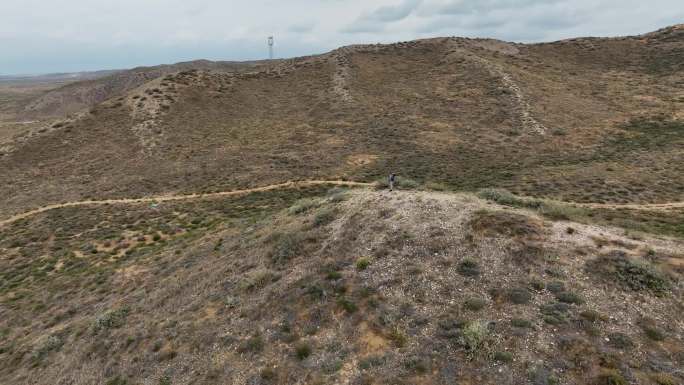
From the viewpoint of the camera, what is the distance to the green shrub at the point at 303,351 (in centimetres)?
1247

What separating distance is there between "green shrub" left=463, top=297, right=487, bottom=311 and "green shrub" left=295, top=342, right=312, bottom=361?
5.59 m

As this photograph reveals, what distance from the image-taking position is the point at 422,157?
4728 centimetres

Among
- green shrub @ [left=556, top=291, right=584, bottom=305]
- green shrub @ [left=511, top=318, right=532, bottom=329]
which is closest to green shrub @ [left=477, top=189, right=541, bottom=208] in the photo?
green shrub @ [left=556, top=291, right=584, bottom=305]

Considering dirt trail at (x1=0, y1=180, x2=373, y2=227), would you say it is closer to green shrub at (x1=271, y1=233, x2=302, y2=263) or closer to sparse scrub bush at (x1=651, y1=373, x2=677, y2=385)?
green shrub at (x1=271, y1=233, x2=302, y2=263)

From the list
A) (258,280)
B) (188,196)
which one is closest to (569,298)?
(258,280)

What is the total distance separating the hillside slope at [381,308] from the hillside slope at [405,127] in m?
20.1

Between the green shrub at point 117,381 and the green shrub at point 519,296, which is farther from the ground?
the green shrub at point 519,296

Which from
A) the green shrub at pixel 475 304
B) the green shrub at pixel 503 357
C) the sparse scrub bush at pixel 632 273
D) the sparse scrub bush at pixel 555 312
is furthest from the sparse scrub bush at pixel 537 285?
the green shrub at pixel 503 357

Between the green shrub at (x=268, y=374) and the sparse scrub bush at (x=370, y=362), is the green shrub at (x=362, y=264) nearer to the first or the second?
the sparse scrub bush at (x=370, y=362)

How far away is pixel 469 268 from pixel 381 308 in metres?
3.94

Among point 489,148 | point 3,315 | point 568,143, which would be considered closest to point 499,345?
point 3,315

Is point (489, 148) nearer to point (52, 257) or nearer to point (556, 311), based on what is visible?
point (556, 311)

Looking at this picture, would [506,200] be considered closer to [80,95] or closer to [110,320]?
[110,320]

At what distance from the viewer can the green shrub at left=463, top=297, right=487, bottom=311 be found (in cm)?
1293
